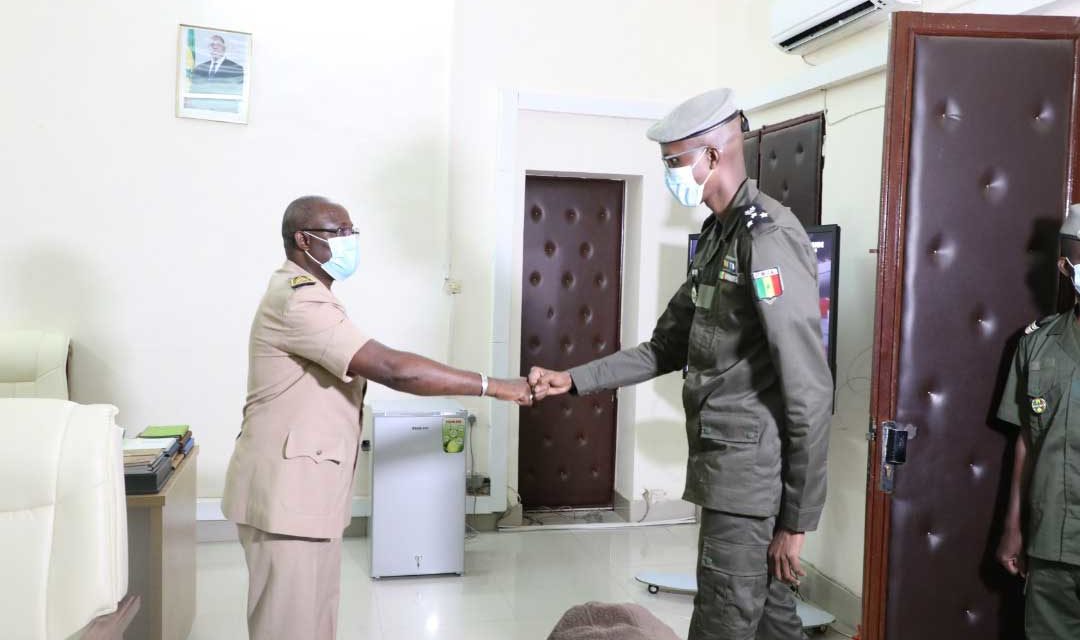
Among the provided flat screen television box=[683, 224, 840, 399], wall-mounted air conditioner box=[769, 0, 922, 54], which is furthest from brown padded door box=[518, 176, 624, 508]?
flat screen television box=[683, 224, 840, 399]

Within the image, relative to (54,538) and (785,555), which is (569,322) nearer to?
(785,555)

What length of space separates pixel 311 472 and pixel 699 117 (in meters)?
1.28

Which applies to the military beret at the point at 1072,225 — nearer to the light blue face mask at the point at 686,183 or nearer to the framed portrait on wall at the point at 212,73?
the light blue face mask at the point at 686,183

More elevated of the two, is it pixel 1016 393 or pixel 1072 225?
pixel 1072 225

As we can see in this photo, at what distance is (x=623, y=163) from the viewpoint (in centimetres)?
488

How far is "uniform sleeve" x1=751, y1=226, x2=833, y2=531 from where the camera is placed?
184 cm

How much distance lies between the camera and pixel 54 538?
1.77m

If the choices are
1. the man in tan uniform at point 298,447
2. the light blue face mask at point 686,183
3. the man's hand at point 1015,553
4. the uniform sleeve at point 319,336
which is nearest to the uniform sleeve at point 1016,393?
Answer: the man's hand at point 1015,553

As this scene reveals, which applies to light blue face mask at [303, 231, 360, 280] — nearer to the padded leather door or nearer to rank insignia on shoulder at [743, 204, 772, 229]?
rank insignia on shoulder at [743, 204, 772, 229]

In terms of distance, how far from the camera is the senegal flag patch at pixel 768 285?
6.07 ft

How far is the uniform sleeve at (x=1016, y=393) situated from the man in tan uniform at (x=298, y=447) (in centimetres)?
164

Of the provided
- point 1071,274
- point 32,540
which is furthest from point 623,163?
point 32,540

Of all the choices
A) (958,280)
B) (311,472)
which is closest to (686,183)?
(958,280)

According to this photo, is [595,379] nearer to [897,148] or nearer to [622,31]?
[897,148]
